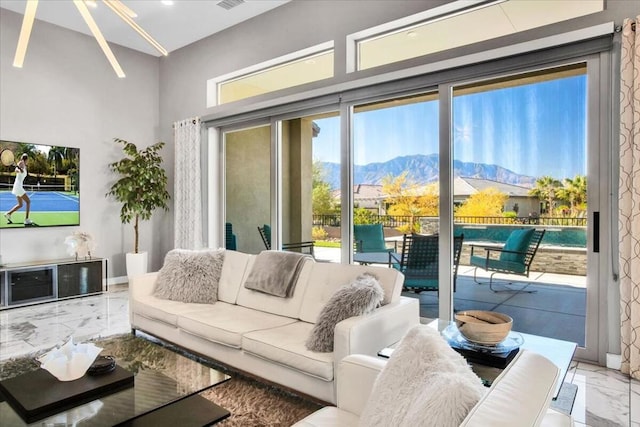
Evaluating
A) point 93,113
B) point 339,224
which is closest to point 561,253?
point 339,224

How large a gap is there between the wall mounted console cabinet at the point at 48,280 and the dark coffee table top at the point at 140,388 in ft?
10.4

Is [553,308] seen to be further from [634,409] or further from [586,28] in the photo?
[586,28]

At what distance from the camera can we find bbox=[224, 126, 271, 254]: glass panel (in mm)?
5332

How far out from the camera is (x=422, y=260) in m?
3.92

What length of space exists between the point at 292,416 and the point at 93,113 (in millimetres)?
5464

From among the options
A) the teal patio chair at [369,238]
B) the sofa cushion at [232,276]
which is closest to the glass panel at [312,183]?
the teal patio chair at [369,238]

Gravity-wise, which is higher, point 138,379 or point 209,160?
point 209,160

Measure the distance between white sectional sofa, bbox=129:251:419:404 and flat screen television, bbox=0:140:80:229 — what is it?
266 centimetres

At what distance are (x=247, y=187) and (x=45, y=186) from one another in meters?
2.70

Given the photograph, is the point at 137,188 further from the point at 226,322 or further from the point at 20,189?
the point at 226,322

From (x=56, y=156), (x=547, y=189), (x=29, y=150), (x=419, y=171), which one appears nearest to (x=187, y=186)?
(x=56, y=156)

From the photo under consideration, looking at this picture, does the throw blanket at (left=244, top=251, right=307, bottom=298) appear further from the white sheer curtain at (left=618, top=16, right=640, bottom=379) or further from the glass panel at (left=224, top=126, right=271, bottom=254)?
the white sheer curtain at (left=618, top=16, right=640, bottom=379)

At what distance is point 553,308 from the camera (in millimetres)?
3295

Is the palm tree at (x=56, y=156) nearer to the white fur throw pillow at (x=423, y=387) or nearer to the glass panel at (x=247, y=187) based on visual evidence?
the glass panel at (x=247, y=187)
